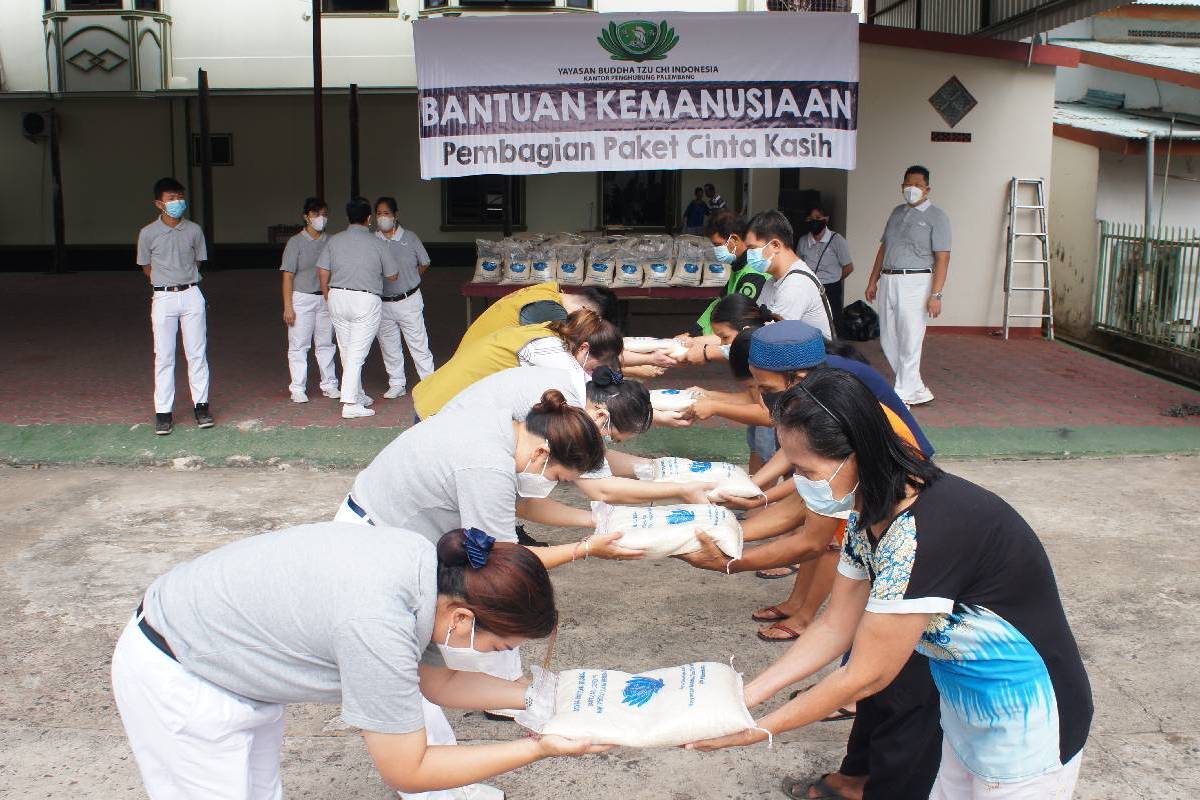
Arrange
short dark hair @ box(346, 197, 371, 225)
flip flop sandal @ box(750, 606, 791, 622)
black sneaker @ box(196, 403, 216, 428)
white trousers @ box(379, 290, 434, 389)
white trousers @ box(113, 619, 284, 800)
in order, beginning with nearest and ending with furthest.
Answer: white trousers @ box(113, 619, 284, 800) → flip flop sandal @ box(750, 606, 791, 622) → black sneaker @ box(196, 403, 216, 428) → short dark hair @ box(346, 197, 371, 225) → white trousers @ box(379, 290, 434, 389)

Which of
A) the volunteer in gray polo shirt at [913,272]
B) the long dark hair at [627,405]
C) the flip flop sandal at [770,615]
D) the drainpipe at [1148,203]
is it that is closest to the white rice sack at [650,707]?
the long dark hair at [627,405]

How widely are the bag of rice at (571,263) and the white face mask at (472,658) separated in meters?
6.93

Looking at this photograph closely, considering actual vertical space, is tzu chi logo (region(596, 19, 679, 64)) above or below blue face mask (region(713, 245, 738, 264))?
above

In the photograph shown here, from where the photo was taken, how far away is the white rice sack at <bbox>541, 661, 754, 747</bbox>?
2.77 meters

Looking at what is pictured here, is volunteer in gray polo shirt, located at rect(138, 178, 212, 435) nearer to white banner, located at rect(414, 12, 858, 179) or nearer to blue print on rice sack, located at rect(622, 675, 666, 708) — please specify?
white banner, located at rect(414, 12, 858, 179)

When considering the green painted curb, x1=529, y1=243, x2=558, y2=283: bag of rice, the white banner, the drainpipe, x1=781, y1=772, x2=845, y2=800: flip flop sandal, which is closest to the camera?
x1=781, y1=772, x2=845, y2=800: flip flop sandal

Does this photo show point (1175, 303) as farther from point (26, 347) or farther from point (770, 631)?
point (26, 347)

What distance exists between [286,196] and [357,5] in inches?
141

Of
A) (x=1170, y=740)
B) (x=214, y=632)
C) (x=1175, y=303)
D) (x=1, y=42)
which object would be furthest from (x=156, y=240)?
(x=1, y=42)

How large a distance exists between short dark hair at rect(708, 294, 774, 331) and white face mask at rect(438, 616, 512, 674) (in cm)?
237

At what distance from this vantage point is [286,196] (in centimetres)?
2067

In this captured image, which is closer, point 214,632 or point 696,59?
point 214,632

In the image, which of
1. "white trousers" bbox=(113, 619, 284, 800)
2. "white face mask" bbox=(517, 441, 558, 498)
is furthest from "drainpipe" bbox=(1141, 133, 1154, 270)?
"white trousers" bbox=(113, 619, 284, 800)

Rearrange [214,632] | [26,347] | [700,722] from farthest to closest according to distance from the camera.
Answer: [26,347], [700,722], [214,632]
